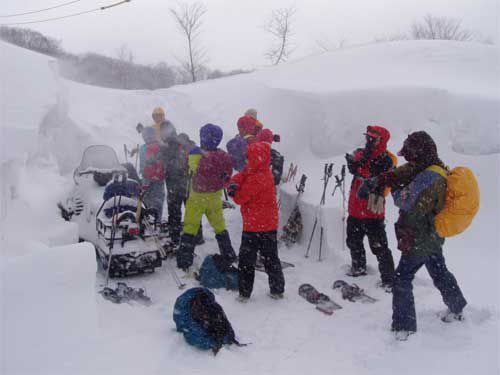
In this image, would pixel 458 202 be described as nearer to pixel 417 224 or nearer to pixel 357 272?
pixel 417 224

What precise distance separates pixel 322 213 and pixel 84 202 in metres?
3.94

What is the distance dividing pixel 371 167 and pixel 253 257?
1853 mm

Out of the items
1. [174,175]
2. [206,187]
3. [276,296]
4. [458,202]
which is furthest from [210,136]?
[458,202]

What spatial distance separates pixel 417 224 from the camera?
3785 mm

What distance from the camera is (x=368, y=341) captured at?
3.98 meters

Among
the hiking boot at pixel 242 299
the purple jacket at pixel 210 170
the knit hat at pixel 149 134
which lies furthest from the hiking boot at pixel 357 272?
the knit hat at pixel 149 134

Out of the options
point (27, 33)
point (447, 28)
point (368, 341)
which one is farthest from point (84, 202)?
point (447, 28)

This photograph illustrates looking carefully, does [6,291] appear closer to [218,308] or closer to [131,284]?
[218,308]

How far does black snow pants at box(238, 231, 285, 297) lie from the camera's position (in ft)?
16.0

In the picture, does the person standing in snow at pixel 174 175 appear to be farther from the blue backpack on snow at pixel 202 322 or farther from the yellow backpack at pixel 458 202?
the yellow backpack at pixel 458 202

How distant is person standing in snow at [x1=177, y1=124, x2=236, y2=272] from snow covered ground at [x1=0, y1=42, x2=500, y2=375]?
57 cm

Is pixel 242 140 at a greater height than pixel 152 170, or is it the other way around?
pixel 242 140

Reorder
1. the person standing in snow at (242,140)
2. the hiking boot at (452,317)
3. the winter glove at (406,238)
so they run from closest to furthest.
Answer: the winter glove at (406,238) → the hiking boot at (452,317) → the person standing in snow at (242,140)

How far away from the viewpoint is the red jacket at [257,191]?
4766 millimetres
